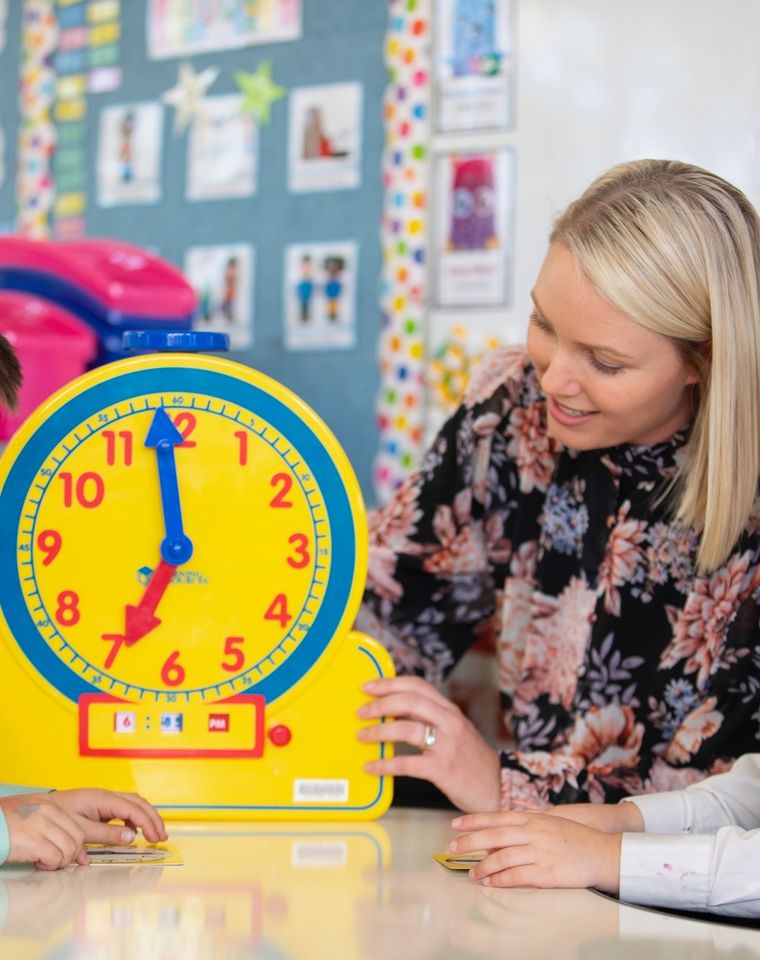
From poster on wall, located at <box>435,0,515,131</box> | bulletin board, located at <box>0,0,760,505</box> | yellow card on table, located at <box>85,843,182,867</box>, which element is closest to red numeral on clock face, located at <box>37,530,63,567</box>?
yellow card on table, located at <box>85,843,182,867</box>

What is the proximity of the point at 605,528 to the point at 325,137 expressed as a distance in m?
1.55

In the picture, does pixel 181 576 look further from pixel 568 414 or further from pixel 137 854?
pixel 568 414

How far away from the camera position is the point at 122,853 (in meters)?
0.88

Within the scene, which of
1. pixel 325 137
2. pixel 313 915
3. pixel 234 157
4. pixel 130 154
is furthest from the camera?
pixel 130 154

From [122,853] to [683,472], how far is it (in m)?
0.59

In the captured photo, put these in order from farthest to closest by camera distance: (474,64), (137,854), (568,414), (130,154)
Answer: (130,154) < (474,64) < (568,414) < (137,854)

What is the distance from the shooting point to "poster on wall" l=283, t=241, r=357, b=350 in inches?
98.6

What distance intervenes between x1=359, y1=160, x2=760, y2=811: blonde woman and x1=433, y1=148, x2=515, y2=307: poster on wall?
3.72 ft

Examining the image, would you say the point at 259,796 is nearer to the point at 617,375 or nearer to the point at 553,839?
the point at 553,839

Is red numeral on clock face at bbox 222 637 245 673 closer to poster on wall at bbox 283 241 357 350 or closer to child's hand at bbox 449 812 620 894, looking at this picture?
child's hand at bbox 449 812 620 894

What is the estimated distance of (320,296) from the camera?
253 centimetres

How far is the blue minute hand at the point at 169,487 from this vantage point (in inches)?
38.4

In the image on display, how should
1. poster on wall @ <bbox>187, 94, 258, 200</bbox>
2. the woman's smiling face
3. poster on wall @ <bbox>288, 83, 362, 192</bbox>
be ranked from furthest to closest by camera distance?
poster on wall @ <bbox>187, 94, 258, 200</bbox> < poster on wall @ <bbox>288, 83, 362, 192</bbox> < the woman's smiling face

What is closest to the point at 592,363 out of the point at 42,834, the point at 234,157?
the point at 42,834
